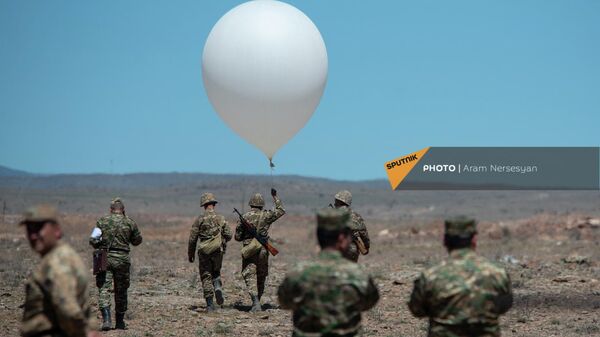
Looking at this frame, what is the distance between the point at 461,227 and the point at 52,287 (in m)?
2.90

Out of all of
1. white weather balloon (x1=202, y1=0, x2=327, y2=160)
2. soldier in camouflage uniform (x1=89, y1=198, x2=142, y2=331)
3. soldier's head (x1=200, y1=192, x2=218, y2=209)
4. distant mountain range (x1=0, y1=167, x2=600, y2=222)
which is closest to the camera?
soldier in camouflage uniform (x1=89, y1=198, x2=142, y2=331)

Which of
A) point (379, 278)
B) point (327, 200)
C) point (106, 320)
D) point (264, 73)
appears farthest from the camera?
point (327, 200)

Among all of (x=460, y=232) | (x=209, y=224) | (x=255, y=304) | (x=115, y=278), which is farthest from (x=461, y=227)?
(x=255, y=304)

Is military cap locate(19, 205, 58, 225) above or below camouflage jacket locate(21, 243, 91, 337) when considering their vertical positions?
above

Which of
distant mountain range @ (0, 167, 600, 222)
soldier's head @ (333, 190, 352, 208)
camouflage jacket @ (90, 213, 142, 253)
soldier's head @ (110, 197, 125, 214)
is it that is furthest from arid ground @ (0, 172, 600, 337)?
distant mountain range @ (0, 167, 600, 222)

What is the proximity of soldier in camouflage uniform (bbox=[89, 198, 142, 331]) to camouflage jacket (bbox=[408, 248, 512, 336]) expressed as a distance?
7295mm

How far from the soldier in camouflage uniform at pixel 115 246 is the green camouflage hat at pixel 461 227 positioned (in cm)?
741

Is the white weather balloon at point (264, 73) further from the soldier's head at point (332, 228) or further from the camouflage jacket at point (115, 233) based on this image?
the soldier's head at point (332, 228)

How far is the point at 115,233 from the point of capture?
13648 mm

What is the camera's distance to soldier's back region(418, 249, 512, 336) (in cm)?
707

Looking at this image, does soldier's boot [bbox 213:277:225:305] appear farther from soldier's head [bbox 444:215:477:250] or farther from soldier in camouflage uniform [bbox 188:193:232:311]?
soldier's head [bbox 444:215:477:250]

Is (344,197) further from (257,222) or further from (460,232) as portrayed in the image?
(460,232)

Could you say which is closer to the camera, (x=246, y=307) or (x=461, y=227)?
(x=461, y=227)

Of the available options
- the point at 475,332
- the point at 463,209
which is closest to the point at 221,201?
the point at 463,209
